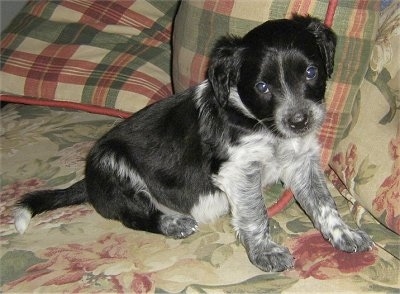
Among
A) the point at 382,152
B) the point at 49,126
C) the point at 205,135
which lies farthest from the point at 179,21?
the point at 382,152

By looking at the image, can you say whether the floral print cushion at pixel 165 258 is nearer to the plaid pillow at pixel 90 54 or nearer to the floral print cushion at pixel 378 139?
the floral print cushion at pixel 378 139

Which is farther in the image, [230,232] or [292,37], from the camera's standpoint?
[230,232]

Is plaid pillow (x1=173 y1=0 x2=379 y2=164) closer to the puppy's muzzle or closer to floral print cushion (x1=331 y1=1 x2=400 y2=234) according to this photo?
floral print cushion (x1=331 y1=1 x2=400 y2=234)

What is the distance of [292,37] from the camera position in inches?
92.0

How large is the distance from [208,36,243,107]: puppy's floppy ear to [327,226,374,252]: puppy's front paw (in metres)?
0.76

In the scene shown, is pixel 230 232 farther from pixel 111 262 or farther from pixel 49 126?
pixel 49 126

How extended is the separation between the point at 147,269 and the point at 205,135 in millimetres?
668

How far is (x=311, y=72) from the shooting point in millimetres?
2398

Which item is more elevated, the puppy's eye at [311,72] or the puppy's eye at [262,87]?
the puppy's eye at [311,72]

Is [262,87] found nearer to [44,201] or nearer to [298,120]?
[298,120]

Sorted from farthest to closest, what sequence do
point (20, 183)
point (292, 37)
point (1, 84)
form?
point (1, 84), point (20, 183), point (292, 37)

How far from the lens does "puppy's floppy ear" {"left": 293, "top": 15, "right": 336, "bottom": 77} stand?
2475mm

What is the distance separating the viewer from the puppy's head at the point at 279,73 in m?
2.33

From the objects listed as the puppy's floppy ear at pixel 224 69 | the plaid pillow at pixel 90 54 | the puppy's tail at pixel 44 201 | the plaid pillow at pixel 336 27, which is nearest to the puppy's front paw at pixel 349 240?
the plaid pillow at pixel 336 27
